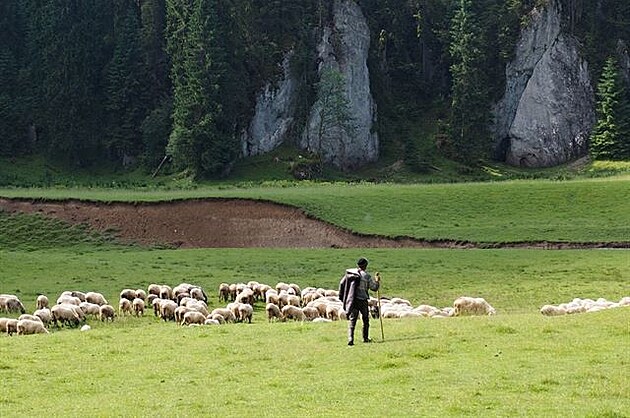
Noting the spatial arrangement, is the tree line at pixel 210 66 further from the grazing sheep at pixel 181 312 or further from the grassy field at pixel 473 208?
the grazing sheep at pixel 181 312

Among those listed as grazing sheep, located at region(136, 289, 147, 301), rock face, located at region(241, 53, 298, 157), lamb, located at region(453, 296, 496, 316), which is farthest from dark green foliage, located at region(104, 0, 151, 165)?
lamb, located at region(453, 296, 496, 316)

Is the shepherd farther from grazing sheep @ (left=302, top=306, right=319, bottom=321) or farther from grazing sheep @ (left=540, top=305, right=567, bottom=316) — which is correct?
grazing sheep @ (left=540, top=305, right=567, bottom=316)

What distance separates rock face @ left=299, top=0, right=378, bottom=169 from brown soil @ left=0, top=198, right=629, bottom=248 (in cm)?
3180

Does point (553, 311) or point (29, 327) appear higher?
point (553, 311)

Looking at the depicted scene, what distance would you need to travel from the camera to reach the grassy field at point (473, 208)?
5159 cm

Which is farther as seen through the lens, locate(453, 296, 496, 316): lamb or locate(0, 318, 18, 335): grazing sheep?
locate(453, 296, 496, 316): lamb

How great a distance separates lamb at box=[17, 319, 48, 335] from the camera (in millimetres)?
25984

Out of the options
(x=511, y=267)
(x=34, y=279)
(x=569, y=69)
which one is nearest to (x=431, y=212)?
(x=511, y=267)

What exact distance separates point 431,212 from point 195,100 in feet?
120

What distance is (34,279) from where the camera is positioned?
4059 centimetres

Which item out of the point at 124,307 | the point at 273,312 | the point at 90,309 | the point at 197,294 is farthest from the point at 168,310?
the point at 273,312

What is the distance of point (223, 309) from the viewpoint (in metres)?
29.7

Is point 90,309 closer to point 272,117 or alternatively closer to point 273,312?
point 273,312

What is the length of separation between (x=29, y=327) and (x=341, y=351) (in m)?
11.1
